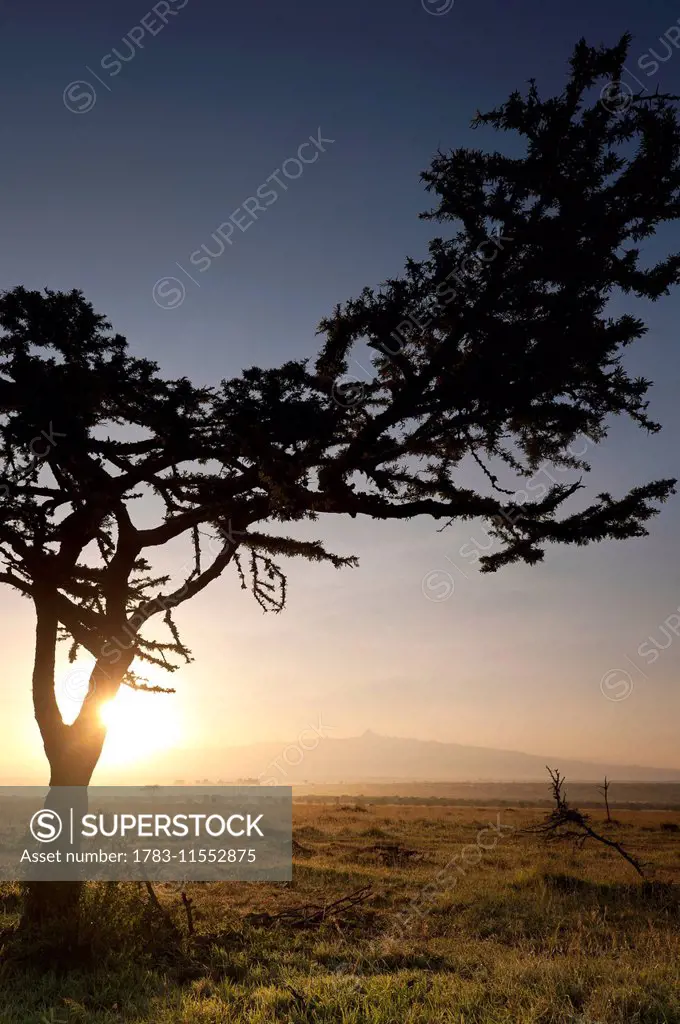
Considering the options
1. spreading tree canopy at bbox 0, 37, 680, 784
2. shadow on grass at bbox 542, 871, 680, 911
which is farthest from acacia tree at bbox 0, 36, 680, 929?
shadow on grass at bbox 542, 871, 680, 911

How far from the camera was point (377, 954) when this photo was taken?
30.4 feet

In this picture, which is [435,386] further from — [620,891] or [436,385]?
[620,891]

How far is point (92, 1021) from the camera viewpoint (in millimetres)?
6781

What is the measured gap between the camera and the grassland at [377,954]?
265 inches

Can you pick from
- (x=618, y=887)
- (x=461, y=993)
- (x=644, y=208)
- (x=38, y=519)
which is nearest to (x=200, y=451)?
(x=38, y=519)

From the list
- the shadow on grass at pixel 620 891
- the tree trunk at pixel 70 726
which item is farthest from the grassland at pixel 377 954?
the tree trunk at pixel 70 726

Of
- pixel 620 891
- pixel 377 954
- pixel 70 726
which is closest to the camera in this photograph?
pixel 377 954

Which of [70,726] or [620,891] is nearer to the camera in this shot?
[70,726]

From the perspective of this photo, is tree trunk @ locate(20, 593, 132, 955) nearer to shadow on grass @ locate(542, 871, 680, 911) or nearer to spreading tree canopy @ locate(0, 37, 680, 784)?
spreading tree canopy @ locate(0, 37, 680, 784)

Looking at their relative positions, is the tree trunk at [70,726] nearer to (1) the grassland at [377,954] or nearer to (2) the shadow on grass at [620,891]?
(1) the grassland at [377,954]

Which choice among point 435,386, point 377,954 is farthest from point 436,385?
point 377,954

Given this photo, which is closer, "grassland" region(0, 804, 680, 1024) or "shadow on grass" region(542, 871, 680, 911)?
"grassland" region(0, 804, 680, 1024)

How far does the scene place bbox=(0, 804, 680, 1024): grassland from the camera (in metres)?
6.74

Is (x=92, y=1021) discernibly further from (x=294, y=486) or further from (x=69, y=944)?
(x=294, y=486)
